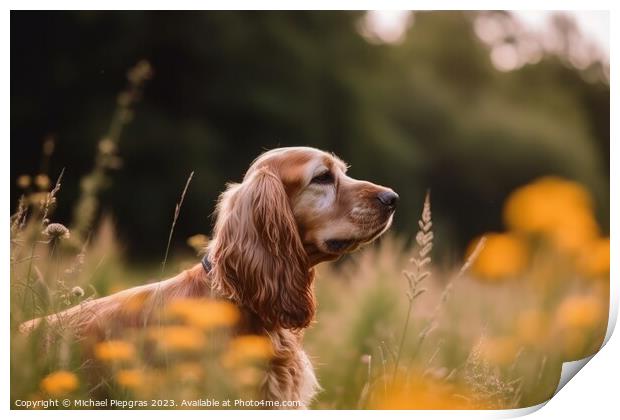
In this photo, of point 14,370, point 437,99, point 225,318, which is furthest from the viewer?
point 437,99

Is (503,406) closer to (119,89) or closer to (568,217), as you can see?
(568,217)

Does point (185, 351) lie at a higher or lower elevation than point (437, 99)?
lower

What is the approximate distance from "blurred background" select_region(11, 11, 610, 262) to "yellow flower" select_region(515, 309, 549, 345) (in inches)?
17.6

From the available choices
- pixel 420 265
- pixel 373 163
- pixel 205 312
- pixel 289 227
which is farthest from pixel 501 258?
pixel 205 312

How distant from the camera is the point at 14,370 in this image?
11.1 feet

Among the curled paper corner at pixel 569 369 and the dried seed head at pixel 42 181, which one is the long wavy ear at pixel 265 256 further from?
the curled paper corner at pixel 569 369

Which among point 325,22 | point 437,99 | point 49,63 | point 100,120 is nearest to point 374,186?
point 437,99

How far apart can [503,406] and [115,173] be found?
209cm

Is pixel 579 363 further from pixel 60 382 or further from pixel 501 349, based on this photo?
pixel 60 382

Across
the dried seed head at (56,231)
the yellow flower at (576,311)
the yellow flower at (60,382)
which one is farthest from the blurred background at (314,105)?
the yellow flower at (60,382)

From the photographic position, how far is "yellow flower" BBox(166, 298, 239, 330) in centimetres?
314

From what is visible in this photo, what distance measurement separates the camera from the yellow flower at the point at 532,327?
360 centimetres

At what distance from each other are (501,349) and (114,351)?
5.76 feet

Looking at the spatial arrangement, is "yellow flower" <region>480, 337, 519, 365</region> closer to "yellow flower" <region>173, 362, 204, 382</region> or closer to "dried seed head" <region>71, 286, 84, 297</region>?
"yellow flower" <region>173, 362, 204, 382</region>
